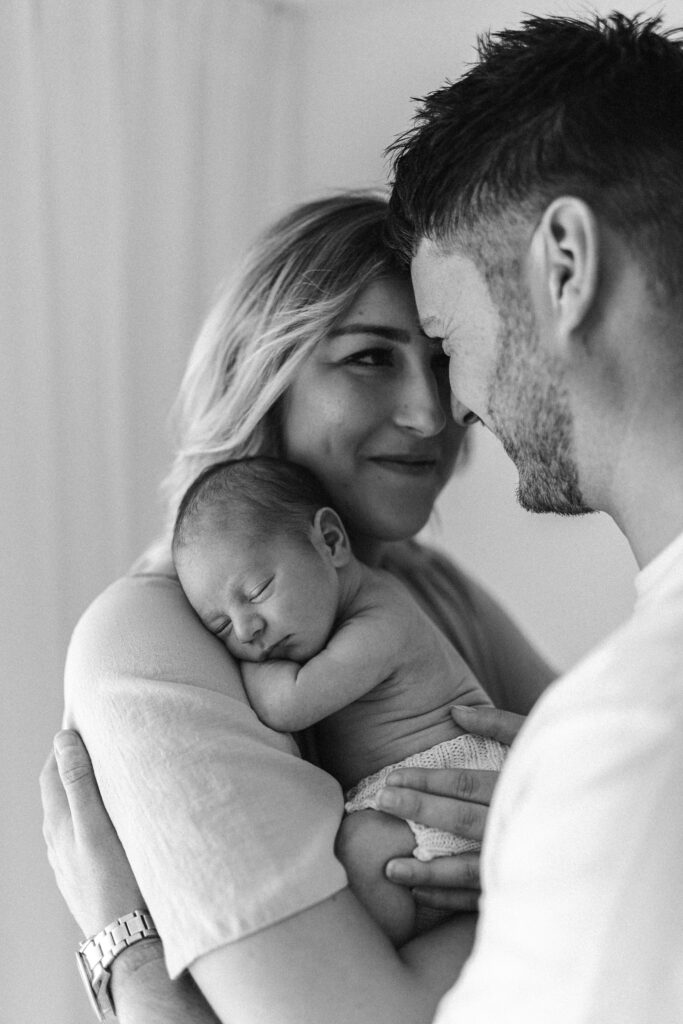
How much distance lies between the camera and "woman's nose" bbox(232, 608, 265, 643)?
1.47 metres

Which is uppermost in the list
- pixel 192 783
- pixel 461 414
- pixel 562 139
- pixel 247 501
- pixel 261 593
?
pixel 562 139

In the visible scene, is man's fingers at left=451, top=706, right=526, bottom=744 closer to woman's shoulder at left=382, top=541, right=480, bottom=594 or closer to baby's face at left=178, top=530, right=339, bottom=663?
baby's face at left=178, top=530, right=339, bottom=663

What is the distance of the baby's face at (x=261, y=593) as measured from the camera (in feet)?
4.91

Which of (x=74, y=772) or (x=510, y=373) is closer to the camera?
(x=510, y=373)

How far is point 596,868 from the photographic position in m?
0.79

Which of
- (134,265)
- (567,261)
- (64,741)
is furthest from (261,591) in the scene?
(134,265)

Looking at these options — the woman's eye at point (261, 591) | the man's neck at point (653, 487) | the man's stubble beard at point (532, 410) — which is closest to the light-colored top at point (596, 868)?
the man's neck at point (653, 487)

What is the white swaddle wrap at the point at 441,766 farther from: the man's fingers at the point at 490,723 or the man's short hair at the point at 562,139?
the man's short hair at the point at 562,139

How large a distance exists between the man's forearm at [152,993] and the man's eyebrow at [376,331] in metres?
0.95

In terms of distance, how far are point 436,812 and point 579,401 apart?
1.85 feet

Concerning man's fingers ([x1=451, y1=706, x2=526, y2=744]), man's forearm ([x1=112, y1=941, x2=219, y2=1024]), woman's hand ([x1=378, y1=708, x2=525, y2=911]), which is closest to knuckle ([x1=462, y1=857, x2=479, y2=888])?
woman's hand ([x1=378, y1=708, x2=525, y2=911])

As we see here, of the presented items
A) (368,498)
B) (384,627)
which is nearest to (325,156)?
(368,498)

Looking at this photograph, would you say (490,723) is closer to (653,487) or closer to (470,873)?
(470,873)

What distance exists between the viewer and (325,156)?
345cm
